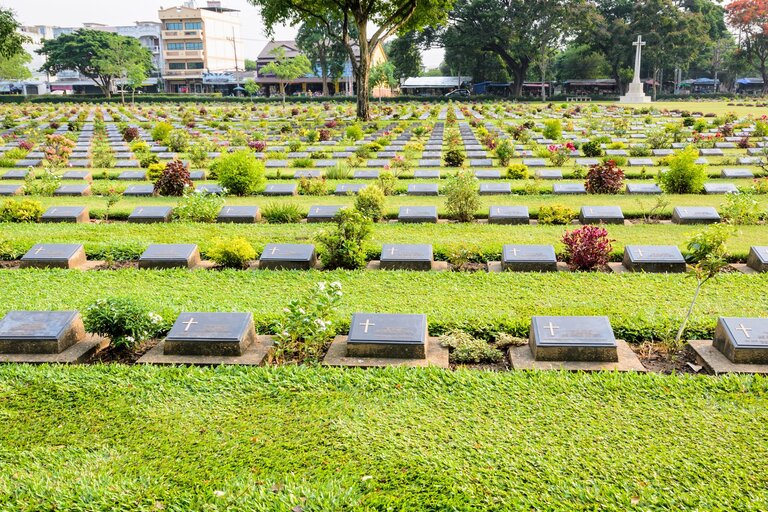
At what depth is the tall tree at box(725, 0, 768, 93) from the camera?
52688 mm

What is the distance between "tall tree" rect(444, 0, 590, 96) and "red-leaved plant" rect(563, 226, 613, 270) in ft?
151

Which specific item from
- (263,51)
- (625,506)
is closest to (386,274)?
(625,506)

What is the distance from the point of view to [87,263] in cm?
773

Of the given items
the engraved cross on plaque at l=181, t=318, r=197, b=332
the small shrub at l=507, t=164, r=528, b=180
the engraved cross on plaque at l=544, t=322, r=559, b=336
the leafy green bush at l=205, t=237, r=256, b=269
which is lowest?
the engraved cross on plaque at l=544, t=322, r=559, b=336

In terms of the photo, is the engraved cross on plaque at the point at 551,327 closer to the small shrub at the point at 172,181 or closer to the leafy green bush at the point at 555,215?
the leafy green bush at the point at 555,215

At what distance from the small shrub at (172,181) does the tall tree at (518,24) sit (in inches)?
1671

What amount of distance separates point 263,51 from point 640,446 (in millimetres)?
81994

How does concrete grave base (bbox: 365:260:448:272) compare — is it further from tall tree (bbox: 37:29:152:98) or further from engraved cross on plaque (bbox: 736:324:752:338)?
tall tree (bbox: 37:29:152:98)

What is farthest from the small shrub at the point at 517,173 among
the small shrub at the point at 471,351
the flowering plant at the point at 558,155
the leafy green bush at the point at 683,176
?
the small shrub at the point at 471,351

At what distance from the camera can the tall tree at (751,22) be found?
2074 inches

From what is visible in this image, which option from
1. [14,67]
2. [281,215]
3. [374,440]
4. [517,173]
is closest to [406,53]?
[14,67]

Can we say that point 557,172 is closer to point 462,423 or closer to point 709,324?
point 709,324

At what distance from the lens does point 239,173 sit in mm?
11672

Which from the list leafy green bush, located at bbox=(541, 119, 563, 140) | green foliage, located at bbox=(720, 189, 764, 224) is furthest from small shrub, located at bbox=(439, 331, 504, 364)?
leafy green bush, located at bbox=(541, 119, 563, 140)
